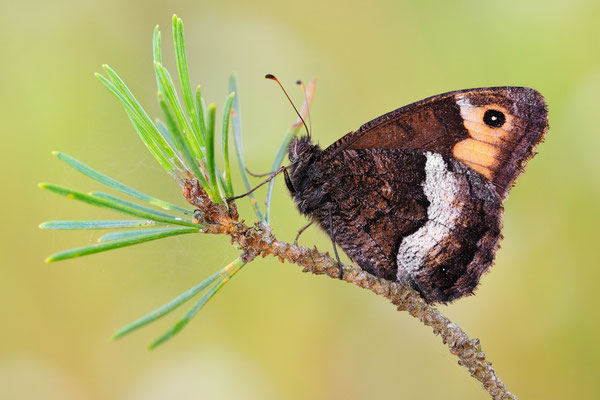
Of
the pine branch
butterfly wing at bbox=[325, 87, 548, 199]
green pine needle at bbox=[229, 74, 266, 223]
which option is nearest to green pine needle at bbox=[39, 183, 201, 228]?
the pine branch

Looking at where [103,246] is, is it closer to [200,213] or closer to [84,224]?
[84,224]

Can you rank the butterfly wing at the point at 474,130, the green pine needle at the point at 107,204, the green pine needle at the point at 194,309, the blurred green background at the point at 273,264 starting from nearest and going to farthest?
the green pine needle at the point at 194,309 → the green pine needle at the point at 107,204 → the butterfly wing at the point at 474,130 → the blurred green background at the point at 273,264

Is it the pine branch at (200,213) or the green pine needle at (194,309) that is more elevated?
the pine branch at (200,213)

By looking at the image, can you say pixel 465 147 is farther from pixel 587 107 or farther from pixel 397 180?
pixel 587 107

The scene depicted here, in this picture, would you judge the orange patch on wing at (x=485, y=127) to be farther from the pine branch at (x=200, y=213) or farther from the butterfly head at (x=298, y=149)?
the pine branch at (x=200, y=213)

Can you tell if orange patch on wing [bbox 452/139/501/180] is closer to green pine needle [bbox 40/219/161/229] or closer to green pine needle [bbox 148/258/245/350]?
green pine needle [bbox 148/258/245/350]

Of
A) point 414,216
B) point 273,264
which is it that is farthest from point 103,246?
point 273,264

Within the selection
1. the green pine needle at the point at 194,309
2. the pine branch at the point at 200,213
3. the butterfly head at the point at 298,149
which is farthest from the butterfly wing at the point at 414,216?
the green pine needle at the point at 194,309
